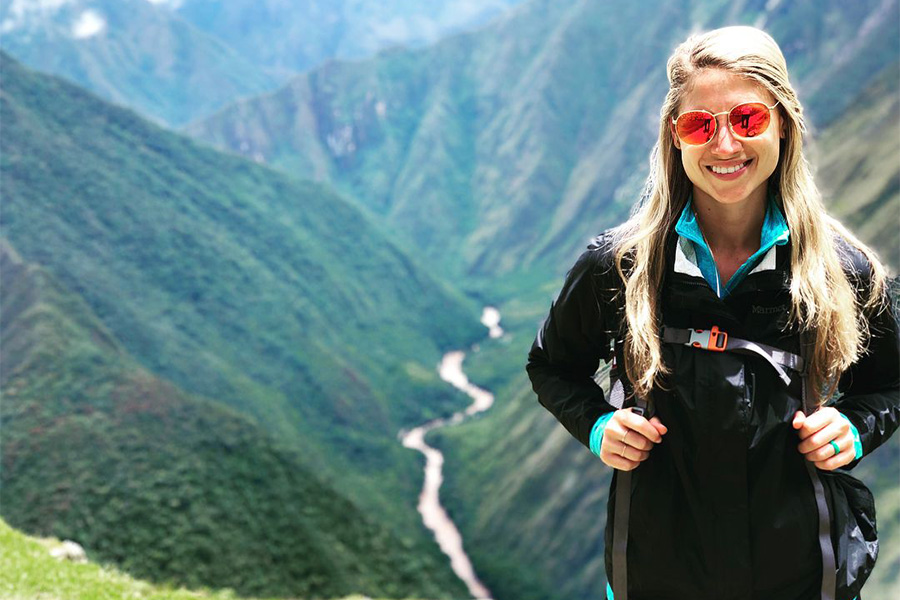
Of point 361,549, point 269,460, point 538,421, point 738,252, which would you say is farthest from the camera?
point 538,421

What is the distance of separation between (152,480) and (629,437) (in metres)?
77.9

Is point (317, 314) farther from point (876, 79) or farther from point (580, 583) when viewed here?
point (876, 79)

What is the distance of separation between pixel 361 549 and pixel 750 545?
81998 mm

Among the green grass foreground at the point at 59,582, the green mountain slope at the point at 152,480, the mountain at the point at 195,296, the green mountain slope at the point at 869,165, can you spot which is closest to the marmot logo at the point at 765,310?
the green grass foreground at the point at 59,582

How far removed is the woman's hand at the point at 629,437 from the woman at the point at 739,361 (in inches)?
0.4

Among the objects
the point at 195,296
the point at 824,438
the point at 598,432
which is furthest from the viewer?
the point at 195,296

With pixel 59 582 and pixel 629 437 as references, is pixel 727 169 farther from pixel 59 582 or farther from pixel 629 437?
pixel 59 582

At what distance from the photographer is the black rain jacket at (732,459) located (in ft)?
18.1

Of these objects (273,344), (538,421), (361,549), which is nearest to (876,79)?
(538,421)

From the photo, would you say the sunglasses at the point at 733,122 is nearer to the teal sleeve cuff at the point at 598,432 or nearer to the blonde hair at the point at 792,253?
the blonde hair at the point at 792,253

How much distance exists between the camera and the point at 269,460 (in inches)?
3551

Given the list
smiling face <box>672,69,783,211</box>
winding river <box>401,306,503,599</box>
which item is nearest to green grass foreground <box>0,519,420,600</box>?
smiling face <box>672,69,783,211</box>

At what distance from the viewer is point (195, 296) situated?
534 ft

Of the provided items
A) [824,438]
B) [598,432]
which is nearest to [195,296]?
[598,432]
